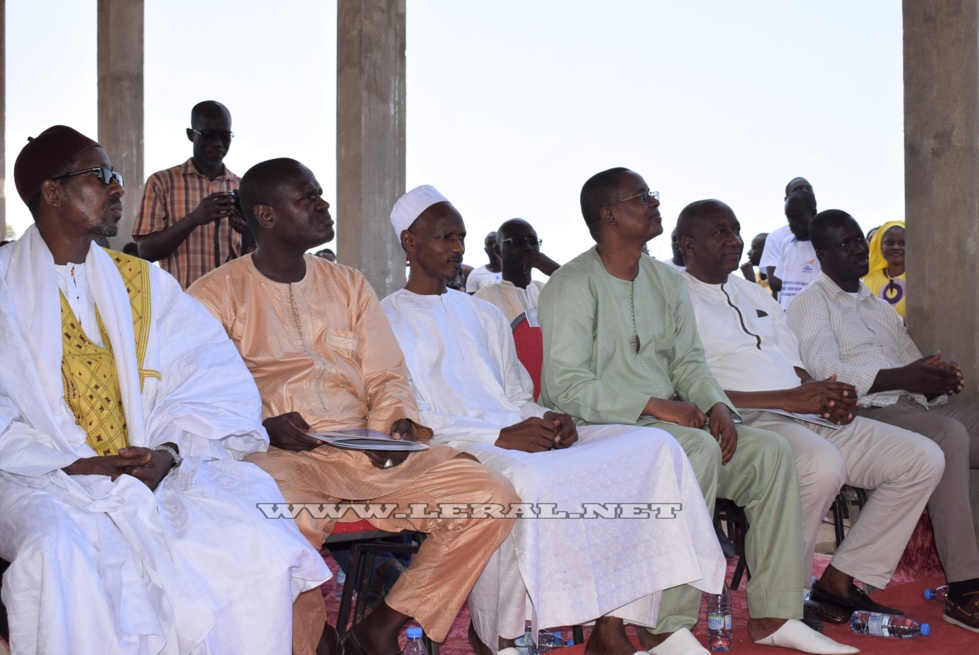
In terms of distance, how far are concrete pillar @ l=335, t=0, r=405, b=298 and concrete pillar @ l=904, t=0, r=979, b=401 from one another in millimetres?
3412

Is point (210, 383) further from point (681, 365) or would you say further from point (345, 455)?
point (681, 365)

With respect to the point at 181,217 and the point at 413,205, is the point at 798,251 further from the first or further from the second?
the point at 181,217

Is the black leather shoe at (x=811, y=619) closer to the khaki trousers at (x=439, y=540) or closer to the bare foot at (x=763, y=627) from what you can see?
the bare foot at (x=763, y=627)

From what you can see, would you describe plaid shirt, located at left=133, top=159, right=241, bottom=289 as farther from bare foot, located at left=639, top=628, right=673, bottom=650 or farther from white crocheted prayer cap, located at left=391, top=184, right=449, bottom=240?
bare foot, located at left=639, top=628, right=673, bottom=650

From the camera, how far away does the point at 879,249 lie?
8602 millimetres

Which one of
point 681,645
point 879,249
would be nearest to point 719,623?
point 681,645

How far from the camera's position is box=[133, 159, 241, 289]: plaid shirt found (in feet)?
19.0

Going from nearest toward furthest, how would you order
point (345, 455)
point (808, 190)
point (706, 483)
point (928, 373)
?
point (345, 455) → point (706, 483) → point (928, 373) → point (808, 190)

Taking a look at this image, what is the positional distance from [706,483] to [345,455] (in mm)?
1525

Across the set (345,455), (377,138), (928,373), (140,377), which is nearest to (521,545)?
(345,455)

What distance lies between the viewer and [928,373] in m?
5.36

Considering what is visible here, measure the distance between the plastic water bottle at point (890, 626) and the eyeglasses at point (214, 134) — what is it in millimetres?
4289

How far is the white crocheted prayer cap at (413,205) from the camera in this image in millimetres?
4855

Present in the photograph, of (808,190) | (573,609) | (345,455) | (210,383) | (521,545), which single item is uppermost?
(808,190)
